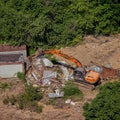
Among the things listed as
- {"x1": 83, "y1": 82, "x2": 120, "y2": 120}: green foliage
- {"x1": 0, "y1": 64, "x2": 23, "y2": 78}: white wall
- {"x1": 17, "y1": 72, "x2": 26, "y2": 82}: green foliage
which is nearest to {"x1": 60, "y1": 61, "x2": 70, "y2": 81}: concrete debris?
{"x1": 17, "y1": 72, "x2": 26, "y2": 82}: green foliage

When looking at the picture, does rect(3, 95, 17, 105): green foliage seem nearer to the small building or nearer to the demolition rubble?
the demolition rubble

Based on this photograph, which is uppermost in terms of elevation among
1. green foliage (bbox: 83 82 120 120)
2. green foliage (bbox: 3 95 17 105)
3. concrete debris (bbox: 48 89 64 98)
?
green foliage (bbox: 83 82 120 120)

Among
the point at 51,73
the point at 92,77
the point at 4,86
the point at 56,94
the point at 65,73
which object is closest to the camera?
the point at 56,94

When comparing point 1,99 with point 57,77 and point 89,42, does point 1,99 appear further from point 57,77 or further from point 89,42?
point 89,42

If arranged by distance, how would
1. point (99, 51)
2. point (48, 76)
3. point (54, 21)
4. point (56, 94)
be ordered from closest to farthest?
point (56, 94) < point (48, 76) < point (99, 51) < point (54, 21)

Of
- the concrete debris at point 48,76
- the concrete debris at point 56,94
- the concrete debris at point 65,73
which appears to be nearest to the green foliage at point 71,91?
the concrete debris at point 56,94

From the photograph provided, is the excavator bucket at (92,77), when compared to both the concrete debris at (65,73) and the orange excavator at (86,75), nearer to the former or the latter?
the orange excavator at (86,75)

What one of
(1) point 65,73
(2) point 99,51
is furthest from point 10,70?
(2) point 99,51

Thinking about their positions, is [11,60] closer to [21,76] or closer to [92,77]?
[21,76]
